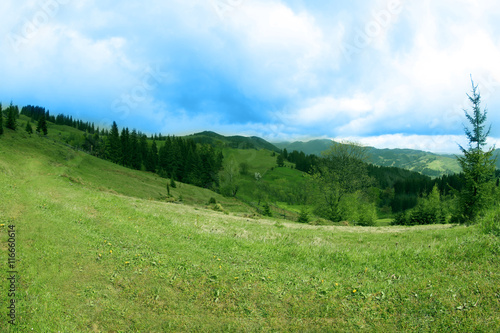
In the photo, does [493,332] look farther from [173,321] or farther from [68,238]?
[68,238]

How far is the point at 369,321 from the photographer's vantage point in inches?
292

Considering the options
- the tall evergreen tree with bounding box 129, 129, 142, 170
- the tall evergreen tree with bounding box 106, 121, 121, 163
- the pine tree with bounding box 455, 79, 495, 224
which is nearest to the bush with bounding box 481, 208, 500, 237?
the pine tree with bounding box 455, 79, 495, 224

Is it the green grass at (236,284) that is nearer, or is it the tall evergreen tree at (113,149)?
the green grass at (236,284)

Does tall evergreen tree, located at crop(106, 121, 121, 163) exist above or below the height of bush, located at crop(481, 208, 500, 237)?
above

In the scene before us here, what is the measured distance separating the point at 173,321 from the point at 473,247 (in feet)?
37.9

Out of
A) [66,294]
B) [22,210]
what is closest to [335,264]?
[66,294]

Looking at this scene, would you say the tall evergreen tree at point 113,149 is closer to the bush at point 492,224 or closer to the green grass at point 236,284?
the green grass at point 236,284

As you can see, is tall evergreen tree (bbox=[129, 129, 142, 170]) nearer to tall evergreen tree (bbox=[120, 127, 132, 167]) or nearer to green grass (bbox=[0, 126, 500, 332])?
tall evergreen tree (bbox=[120, 127, 132, 167])

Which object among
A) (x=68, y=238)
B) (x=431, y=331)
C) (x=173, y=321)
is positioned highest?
(x=68, y=238)

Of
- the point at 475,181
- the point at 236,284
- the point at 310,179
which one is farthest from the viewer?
the point at 310,179

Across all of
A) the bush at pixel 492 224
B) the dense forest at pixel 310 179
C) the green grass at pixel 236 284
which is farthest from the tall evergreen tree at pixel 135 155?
the bush at pixel 492 224

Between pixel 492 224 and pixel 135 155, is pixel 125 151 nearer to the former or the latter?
pixel 135 155

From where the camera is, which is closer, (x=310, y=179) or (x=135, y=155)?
(x=310, y=179)

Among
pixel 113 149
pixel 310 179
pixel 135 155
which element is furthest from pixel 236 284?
pixel 135 155
